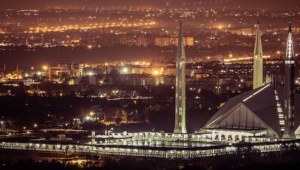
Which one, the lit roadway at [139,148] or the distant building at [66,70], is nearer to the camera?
the lit roadway at [139,148]

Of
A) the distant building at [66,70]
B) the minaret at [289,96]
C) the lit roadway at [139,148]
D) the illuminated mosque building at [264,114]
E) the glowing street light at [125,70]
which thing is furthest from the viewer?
the glowing street light at [125,70]

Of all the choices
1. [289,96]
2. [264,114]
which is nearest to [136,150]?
[289,96]

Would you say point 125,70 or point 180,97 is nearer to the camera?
point 180,97

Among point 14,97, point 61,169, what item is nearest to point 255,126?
point 61,169

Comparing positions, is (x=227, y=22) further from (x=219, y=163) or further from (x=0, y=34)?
(x=219, y=163)

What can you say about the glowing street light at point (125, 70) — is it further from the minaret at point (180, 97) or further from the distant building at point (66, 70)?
the minaret at point (180, 97)

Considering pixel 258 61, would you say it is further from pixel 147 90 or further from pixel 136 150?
pixel 147 90

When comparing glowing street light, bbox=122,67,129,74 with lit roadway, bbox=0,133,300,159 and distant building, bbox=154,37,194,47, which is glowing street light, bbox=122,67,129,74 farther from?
lit roadway, bbox=0,133,300,159

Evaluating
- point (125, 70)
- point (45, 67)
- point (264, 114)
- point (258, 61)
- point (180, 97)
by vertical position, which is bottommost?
point (264, 114)

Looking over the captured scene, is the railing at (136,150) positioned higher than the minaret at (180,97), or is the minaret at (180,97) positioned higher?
the minaret at (180,97)

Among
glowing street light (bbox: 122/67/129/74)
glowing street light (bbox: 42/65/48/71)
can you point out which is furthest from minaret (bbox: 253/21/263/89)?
glowing street light (bbox: 42/65/48/71)

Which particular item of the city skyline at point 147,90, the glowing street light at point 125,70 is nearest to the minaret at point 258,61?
the city skyline at point 147,90

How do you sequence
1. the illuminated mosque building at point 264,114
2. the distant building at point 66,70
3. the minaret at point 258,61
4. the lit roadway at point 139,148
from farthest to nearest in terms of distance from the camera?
the distant building at point 66,70 < the minaret at point 258,61 < the illuminated mosque building at point 264,114 < the lit roadway at point 139,148
